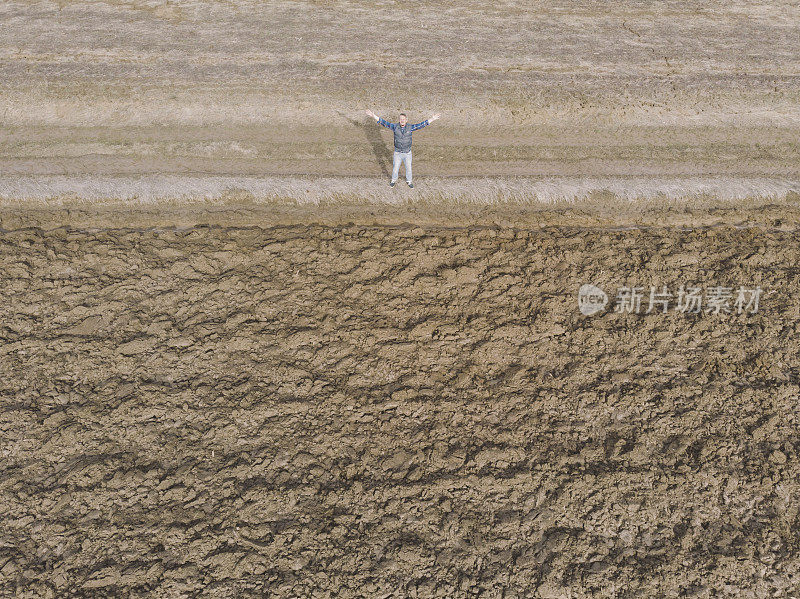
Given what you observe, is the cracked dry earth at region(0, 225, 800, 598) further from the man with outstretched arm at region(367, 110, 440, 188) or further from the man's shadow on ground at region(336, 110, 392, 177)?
the man's shadow on ground at region(336, 110, 392, 177)

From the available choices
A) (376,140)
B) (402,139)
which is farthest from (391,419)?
(376,140)

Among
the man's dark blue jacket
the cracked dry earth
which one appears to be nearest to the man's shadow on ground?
the man's dark blue jacket

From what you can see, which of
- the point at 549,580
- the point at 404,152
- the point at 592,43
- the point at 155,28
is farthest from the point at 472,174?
the point at 155,28

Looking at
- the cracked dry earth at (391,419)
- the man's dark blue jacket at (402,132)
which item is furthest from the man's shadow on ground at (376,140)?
the cracked dry earth at (391,419)

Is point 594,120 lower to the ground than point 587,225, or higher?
higher

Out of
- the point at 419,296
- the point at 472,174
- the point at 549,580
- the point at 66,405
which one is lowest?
the point at 549,580

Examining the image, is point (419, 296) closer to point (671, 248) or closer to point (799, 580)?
point (671, 248)

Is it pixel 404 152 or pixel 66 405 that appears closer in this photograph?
pixel 66 405
